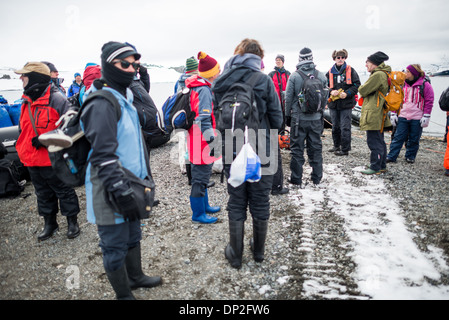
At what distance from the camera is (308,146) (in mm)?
5059

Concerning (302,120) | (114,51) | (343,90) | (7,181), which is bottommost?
(7,181)

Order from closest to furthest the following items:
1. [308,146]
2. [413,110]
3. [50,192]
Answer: [50,192]
[308,146]
[413,110]

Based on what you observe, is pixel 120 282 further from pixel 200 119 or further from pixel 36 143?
pixel 36 143

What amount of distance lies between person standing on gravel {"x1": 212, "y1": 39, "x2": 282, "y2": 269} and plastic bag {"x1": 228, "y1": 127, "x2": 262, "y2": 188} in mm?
217

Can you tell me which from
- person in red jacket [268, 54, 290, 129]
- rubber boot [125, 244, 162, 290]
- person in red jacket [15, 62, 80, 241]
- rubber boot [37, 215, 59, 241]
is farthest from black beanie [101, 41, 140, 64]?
person in red jacket [268, 54, 290, 129]

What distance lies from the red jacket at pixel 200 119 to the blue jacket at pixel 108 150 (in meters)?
1.33

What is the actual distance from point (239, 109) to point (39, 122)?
106 inches

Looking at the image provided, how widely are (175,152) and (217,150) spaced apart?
4634 mm

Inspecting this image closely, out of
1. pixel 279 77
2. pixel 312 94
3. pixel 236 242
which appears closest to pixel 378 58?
pixel 312 94

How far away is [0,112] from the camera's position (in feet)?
22.0

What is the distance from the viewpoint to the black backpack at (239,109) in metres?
2.56

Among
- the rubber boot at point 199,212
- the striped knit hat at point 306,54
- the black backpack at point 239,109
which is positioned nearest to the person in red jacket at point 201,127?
the rubber boot at point 199,212

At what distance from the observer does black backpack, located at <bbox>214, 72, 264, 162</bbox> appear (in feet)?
8.39
